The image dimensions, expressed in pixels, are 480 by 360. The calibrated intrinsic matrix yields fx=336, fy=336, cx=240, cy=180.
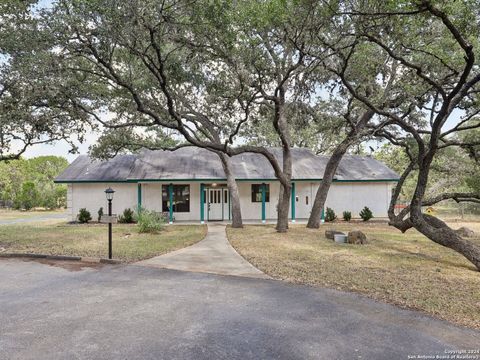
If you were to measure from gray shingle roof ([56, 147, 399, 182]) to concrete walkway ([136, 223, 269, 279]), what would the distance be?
330 inches

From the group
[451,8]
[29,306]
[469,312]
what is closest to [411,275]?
[469,312]

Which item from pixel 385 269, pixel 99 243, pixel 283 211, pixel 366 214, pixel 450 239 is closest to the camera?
Result: pixel 385 269

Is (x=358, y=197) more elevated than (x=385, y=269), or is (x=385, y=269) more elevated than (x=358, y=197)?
(x=358, y=197)

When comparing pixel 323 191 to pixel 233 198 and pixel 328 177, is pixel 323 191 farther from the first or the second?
pixel 233 198

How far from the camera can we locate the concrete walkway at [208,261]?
25.5 ft

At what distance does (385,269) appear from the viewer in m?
7.68

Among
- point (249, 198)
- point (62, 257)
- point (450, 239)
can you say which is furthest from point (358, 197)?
point (62, 257)

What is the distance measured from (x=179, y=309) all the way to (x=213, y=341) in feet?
4.27

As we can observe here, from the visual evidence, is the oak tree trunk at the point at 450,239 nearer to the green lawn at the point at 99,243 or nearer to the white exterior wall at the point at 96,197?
the green lawn at the point at 99,243

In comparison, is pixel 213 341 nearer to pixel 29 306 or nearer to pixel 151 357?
pixel 151 357

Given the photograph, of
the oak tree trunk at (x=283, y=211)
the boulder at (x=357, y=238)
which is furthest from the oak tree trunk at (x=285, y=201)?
the boulder at (x=357, y=238)

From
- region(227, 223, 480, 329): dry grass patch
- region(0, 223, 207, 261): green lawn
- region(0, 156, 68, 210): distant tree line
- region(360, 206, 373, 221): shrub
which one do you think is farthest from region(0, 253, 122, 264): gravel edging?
region(0, 156, 68, 210): distant tree line

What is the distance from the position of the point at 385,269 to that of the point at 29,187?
113ft

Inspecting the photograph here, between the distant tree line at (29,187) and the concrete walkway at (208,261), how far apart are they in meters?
28.3
